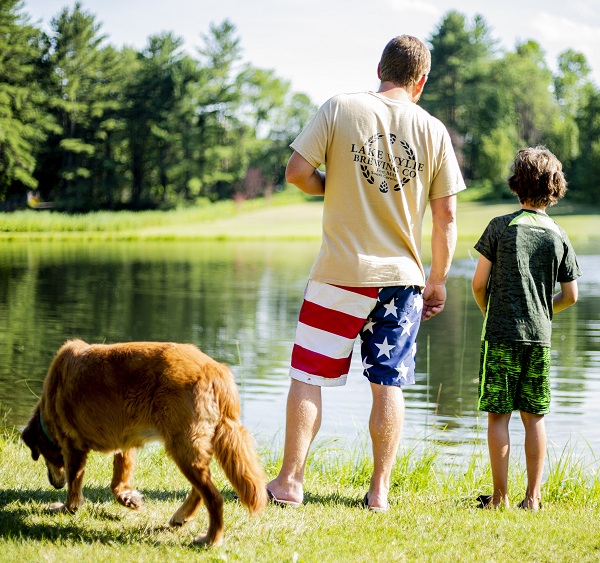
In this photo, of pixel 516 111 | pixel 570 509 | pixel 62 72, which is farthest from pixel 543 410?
pixel 516 111

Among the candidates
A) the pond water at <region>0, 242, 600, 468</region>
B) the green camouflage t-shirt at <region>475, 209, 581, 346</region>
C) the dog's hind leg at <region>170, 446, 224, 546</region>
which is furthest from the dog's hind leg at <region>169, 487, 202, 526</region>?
the pond water at <region>0, 242, 600, 468</region>

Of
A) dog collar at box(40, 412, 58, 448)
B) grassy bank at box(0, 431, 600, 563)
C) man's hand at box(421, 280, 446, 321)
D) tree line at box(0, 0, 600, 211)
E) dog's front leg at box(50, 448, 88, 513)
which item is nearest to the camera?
grassy bank at box(0, 431, 600, 563)

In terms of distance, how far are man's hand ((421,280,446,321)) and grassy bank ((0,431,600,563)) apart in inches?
39.9

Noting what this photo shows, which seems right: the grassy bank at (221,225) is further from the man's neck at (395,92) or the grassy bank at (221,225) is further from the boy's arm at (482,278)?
the man's neck at (395,92)

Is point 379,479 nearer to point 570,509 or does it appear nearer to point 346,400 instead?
point 570,509

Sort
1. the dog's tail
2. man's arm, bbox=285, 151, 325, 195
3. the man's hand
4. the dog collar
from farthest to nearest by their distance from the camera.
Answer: the man's hand, man's arm, bbox=285, 151, 325, 195, the dog collar, the dog's tail

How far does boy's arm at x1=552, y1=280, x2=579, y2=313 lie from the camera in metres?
4.33

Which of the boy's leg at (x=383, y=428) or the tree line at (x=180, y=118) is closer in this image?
the boy's leg at (x=383, y=428)

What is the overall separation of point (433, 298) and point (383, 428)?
29.5 inches

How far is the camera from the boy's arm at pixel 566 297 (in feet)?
14.2

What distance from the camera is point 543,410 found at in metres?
4.16

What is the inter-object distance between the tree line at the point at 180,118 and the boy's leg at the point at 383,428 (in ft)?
171

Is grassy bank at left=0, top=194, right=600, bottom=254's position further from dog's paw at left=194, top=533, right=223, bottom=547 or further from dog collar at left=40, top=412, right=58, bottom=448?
dog's paw at left=194, top=533, right=223, bottom=547


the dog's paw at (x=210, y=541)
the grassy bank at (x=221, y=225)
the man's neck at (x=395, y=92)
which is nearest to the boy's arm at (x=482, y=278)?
the man's neck at (x=395, y=92)
